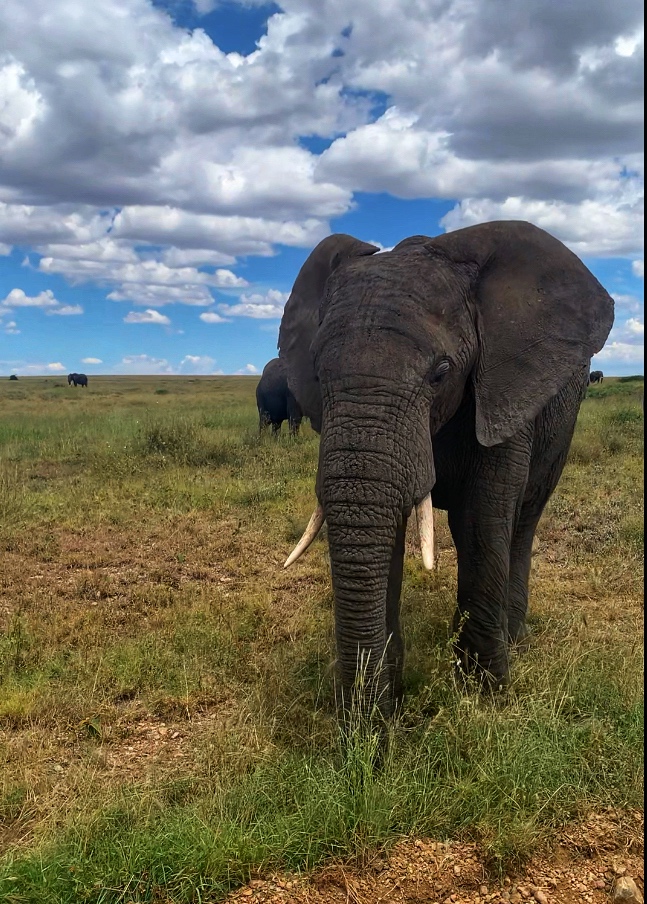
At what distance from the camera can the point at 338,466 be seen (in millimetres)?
3418

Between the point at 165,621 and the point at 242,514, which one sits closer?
the point at 165,621

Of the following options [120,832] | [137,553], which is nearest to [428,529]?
[120,832]

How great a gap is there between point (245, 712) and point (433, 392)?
6.95ft

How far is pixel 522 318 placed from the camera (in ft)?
13.2

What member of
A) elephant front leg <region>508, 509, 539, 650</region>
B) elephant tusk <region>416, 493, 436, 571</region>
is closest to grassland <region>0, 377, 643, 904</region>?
elephant front leg <region>508, 509, 539, 650</region>

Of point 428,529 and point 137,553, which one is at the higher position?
point 428,529

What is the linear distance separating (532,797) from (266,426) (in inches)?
610

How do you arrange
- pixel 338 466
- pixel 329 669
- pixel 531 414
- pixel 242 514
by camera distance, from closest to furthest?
pixel 338 466 < pixel 531 414 < pixel 329 669 < pixel 242 514

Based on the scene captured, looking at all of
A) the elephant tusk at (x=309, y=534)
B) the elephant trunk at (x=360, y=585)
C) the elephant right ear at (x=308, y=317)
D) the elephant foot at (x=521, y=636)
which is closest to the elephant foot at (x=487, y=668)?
the elephant foot at (x=521, y=636)

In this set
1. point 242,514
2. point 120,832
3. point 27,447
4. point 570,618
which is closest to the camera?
point 120,832

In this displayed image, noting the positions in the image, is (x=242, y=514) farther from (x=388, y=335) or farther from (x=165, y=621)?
(x=388, y=335)

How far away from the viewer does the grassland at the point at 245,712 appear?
2.97 meters

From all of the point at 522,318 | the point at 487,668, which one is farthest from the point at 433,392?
the point at 487,668

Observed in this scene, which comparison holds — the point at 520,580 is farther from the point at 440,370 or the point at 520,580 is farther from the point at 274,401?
the point at 274,401
